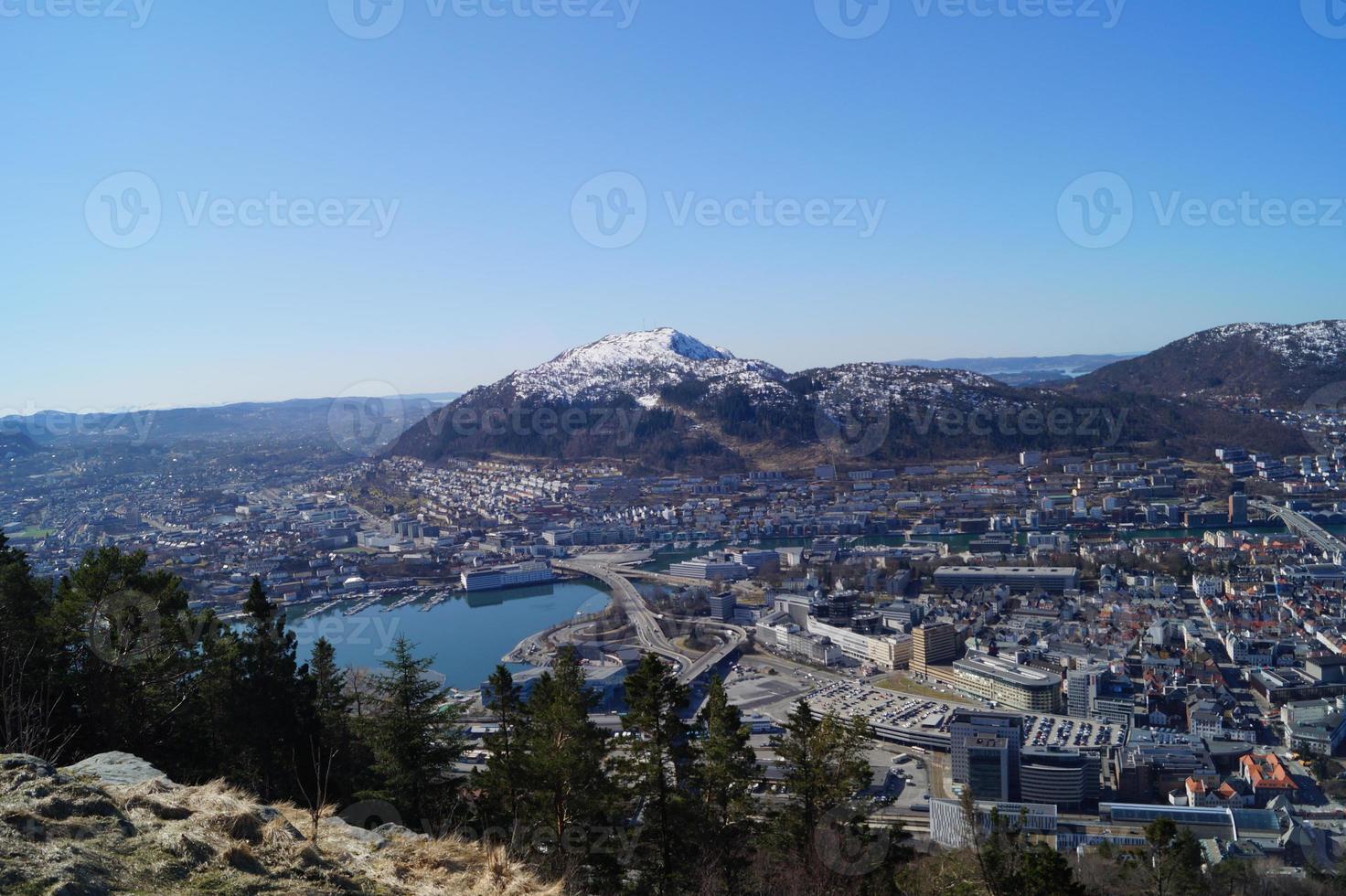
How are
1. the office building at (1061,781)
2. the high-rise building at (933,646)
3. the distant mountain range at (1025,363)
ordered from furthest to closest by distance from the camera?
the distant mountain range at (1025,363), the high-rise building at (933,646), the office building at (1061,781)

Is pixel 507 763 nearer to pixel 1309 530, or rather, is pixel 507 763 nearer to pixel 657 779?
pixel 657 779

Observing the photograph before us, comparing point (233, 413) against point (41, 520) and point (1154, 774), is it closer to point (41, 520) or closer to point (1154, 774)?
point (41, 520)

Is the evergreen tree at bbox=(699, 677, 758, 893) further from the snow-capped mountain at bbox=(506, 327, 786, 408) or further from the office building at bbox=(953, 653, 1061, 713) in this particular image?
the snow-capped mountain at bbox=(506, 327, 786, 408)

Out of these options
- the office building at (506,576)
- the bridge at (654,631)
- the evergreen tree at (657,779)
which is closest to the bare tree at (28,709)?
the evergreen tree at (657,779)

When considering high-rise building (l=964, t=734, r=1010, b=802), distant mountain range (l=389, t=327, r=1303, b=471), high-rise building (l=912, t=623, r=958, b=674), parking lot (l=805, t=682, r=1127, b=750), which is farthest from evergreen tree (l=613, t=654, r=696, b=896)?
distant mountain range (l=389, t=327, r=1303, b=471)

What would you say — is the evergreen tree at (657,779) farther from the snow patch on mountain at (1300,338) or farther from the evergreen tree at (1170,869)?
the snow patch on mountain at (1300,338)

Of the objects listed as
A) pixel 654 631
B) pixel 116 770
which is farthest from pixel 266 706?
pixel 654 631
